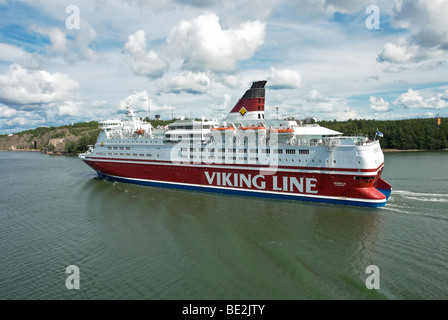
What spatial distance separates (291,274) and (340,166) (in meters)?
10.2

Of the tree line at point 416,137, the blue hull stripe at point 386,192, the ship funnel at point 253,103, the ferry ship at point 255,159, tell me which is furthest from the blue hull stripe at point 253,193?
the tree line at point 416,137

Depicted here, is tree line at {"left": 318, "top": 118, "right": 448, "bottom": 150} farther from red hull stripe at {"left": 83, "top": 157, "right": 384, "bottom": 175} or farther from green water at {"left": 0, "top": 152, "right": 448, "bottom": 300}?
red hull stripe at {"left": 83, "top": 157, "right": 384, "bottom": 175}

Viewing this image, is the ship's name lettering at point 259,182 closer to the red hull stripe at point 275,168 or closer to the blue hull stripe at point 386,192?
the red hull stripe at point 275,168

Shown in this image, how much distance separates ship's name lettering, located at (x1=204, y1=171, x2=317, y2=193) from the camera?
19.9 meters

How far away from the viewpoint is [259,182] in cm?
2133

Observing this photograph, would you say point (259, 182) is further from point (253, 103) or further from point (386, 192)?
point (386, 192)

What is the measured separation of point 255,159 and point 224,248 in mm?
9619

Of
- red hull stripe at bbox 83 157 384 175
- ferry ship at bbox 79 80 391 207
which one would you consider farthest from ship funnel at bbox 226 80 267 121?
red hull stripe at bbox 83 157 384 175

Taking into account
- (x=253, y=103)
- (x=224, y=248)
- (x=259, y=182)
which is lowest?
(x=224, y=248)

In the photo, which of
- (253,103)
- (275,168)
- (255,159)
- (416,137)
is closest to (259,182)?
(275,168)

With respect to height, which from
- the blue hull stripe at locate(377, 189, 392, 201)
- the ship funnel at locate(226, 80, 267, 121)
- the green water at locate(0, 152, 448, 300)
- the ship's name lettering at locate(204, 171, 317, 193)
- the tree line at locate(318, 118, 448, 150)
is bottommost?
the green water at locate(0, 152, 448, 300)

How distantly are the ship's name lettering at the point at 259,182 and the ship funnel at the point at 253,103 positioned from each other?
5320mm

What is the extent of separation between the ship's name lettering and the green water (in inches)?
48.0
